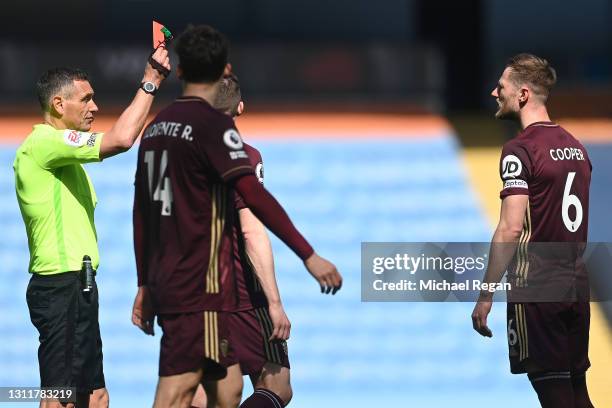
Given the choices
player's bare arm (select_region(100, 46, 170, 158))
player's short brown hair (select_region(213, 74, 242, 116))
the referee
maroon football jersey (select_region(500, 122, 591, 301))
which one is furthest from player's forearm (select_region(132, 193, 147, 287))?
maroon football jersey (select_region(500, 122, 591, 301))

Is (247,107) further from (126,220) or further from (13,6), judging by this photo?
(126,220)

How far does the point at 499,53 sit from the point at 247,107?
691 cm

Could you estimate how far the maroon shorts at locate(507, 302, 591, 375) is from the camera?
4992 millimetres

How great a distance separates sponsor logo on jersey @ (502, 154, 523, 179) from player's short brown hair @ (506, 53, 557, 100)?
0.36 meters

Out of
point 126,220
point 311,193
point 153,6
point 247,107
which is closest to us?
point 126,220

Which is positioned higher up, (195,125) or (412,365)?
(195,125)

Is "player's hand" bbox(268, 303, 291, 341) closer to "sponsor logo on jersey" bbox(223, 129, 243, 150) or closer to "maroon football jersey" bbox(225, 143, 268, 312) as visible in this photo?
"maroon football jersey" bbox(225, 143, 268, 312)

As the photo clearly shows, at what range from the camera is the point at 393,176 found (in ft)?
43.7

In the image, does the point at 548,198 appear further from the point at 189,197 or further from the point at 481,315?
the point at 189,197

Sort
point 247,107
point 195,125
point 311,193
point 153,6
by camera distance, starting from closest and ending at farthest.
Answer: point 195,125 < point 311,193 < point 247,107 < point 153,6

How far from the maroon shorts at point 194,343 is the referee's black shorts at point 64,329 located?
3.20ft

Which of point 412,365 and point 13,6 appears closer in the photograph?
point 412,365

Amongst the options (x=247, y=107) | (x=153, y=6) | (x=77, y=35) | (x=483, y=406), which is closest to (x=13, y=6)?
(x=77, y=35)

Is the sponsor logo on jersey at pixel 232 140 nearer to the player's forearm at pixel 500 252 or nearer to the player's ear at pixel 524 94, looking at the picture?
the player's forearm at pixel 500 252
